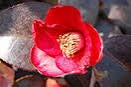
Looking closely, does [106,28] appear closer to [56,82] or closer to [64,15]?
[56,82]

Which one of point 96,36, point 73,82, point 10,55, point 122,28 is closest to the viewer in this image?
point 96,36

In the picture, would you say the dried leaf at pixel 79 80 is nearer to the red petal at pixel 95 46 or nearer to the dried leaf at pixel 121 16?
the red petal at pixel 95 46

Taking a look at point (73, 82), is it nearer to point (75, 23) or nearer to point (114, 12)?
point (75, 23)

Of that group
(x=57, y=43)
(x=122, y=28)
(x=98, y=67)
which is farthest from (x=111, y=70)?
(x=122, y=28)

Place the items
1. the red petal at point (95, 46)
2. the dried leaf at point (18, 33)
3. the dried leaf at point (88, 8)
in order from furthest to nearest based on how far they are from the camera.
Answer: the dried leaf at point (88, 8)
the dried leaf at point (18, 33)
the red petal at point (95, 46)

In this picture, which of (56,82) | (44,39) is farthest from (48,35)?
(56,82)

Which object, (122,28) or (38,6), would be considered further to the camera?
(122,28)

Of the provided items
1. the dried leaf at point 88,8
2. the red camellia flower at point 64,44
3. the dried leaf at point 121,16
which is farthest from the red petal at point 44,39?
the dried leaf at point 121,16
